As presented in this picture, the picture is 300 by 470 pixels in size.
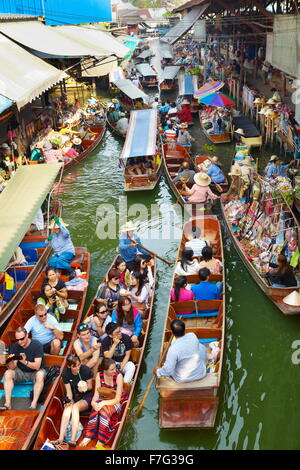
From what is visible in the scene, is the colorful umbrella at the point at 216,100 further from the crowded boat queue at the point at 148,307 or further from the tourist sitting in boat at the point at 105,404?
the tourist sitting in boat at the point at 105,404

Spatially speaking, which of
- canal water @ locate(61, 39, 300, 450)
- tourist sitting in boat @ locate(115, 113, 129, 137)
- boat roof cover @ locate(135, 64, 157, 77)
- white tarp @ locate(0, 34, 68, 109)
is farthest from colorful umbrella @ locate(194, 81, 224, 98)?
boat roof cover @ locate(135, 64, 157, 77)

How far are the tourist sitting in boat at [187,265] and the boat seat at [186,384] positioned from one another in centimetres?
282

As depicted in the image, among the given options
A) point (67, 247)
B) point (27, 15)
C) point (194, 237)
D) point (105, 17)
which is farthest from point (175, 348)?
point (105, 17)

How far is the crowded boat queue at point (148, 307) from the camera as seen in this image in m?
5.68

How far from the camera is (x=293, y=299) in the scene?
25.0 ft

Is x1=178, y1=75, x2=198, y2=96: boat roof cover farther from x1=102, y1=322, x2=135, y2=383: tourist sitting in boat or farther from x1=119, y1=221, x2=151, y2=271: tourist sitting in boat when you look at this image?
x1=102, y1=322, x2=135, y2=383: tourist sitting in boat

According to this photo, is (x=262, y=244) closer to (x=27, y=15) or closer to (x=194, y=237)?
(x=194, y=237)

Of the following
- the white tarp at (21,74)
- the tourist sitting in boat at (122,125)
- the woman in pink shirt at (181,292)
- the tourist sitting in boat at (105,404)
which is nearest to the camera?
the tourist sitting in boat at (105,404)

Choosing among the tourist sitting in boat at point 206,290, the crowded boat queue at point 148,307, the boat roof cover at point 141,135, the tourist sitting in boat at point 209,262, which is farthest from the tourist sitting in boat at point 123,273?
the boat roof cover at point 141,135

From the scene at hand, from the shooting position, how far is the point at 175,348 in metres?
5.41

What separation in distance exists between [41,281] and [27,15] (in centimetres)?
1557

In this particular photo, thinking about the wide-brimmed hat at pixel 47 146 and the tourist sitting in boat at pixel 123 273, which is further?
the wide-brimmed hat at pixel 47 146

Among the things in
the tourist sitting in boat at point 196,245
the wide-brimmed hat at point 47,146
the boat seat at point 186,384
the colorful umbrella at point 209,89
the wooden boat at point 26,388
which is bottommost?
the wooden boat at point 26,388

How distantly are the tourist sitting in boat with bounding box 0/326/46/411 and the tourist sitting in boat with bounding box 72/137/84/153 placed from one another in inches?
463
